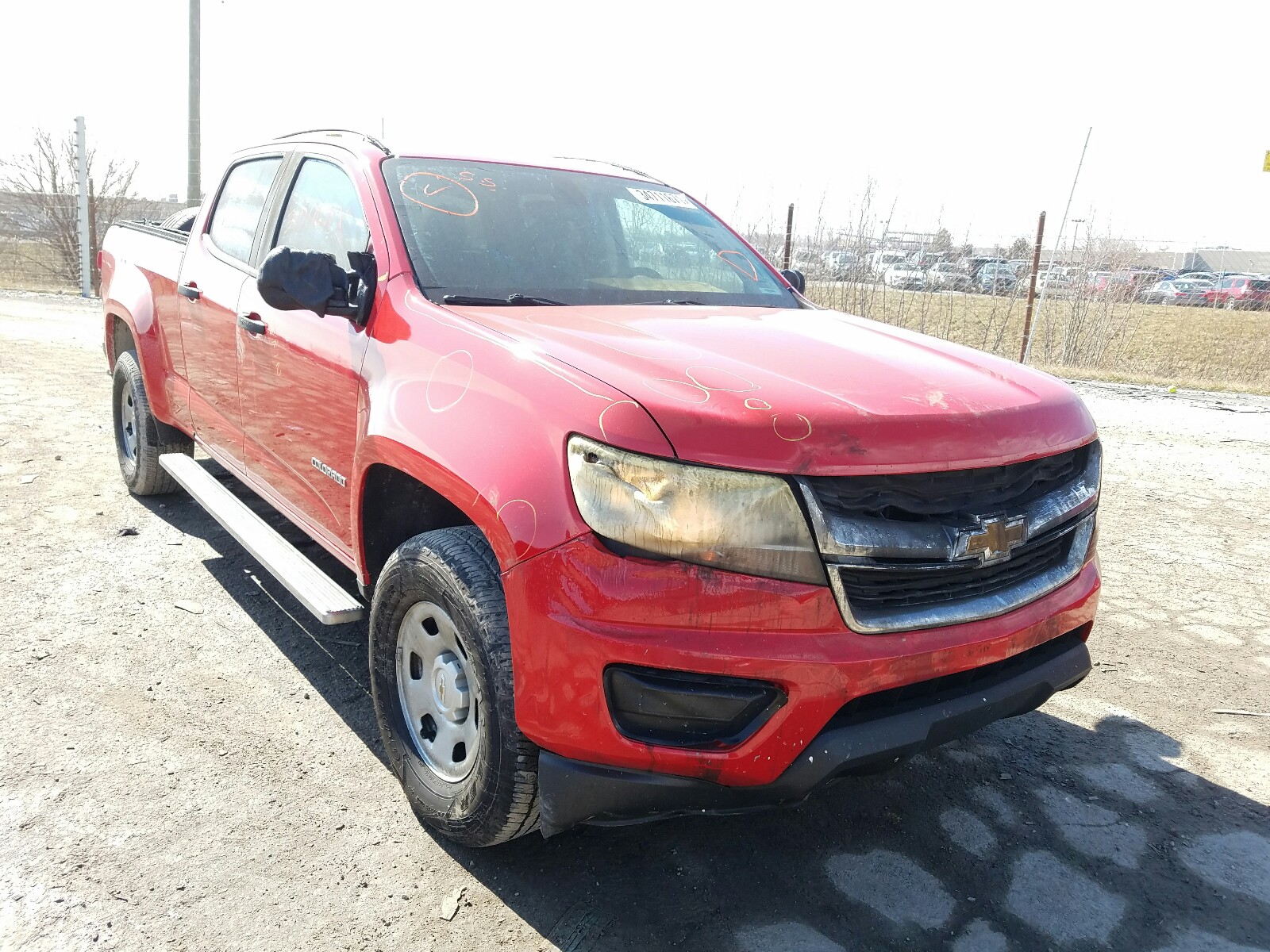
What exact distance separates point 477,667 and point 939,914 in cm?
128

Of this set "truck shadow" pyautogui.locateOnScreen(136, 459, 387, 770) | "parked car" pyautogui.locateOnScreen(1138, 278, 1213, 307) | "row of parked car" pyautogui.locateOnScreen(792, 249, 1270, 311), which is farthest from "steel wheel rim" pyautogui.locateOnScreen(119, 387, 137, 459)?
"parked car" pyautogui.locateOnScreen(1138, 278, 1213, 307)

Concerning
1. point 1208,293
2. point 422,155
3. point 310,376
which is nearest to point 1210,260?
point 1208,293

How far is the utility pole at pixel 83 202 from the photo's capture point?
16.0 meters

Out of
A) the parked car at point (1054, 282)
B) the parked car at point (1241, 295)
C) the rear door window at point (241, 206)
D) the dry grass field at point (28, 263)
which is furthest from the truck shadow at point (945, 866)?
the dry grass field at point (28, 263)

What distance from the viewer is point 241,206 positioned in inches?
165

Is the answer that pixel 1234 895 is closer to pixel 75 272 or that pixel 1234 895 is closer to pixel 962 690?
pixel 962 690

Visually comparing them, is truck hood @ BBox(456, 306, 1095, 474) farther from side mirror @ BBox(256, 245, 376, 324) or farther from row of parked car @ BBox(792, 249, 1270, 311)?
row of parked car @ BBox(792, 249, 1270, 311)

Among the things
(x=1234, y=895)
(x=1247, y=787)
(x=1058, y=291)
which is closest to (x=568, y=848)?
(x=1234, y=895)

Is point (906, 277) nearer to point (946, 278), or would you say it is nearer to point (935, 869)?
point (946, 278)

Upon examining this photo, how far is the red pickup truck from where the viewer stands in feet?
6.47

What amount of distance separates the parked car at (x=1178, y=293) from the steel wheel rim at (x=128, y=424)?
1339 cm

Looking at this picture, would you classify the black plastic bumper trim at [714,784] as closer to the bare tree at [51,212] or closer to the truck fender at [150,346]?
the truck fender at [150,346]

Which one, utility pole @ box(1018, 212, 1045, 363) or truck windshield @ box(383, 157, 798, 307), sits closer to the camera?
truck windshield @ box(383, 157, 798, 307)

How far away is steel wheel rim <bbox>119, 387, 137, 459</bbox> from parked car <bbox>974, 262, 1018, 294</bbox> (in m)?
11.3
